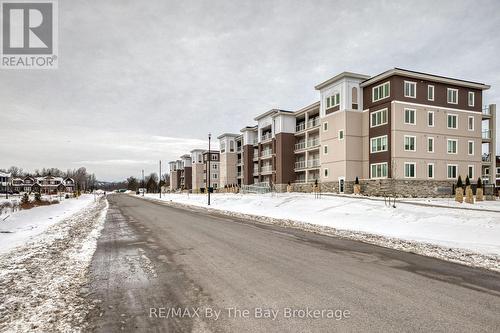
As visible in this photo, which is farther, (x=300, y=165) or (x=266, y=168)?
(x=266, y=168)

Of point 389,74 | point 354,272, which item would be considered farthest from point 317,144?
point 354,272

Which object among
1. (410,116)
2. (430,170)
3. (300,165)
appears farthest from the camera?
(300,165)

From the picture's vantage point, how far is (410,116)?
35.4 meters

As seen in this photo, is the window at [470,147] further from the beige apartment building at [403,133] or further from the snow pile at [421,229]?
the snow pile at [421,229]

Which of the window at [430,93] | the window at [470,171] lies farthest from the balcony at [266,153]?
the window at [470,171]

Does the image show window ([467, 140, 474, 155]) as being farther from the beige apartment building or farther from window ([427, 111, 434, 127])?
window ([427, 111, 434, 127])

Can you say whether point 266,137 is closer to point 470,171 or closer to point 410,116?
point 410,116

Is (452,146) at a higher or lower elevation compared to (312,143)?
lower

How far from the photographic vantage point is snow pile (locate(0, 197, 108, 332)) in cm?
461

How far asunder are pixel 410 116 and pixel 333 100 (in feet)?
30.8

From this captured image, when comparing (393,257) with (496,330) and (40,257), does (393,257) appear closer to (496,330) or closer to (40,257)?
(496,330)

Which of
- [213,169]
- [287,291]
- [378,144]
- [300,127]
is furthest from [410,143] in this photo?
[213,169]

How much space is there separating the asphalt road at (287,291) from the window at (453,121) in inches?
1362

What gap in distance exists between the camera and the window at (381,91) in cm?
3550
